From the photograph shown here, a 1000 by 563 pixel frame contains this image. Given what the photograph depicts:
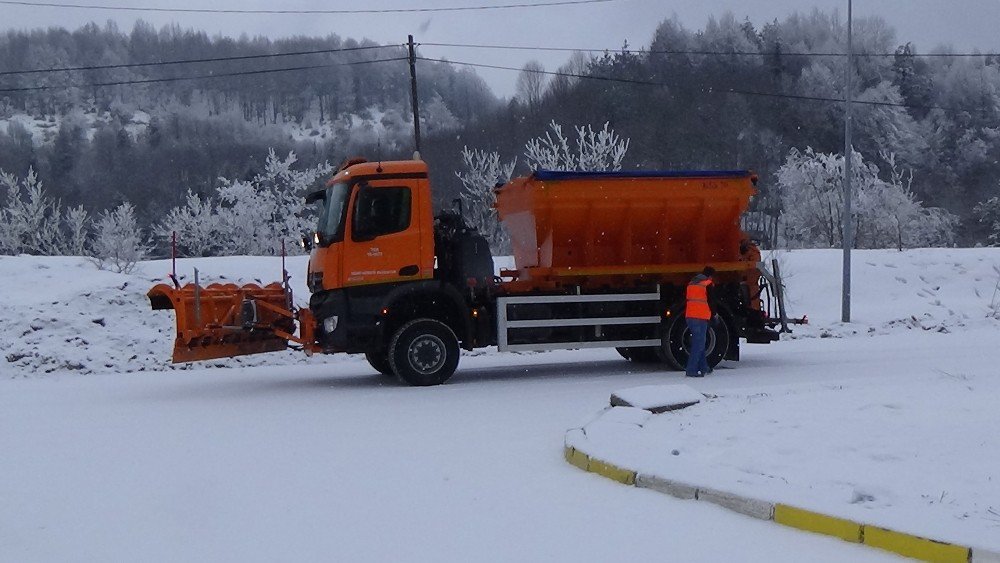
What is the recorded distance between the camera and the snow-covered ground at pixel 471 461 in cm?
592

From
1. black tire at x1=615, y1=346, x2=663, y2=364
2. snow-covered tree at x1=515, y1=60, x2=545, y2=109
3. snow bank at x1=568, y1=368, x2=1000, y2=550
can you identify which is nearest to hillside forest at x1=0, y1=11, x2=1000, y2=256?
snow-covered tree at x1=515, y1=60, x2=545, y2=109

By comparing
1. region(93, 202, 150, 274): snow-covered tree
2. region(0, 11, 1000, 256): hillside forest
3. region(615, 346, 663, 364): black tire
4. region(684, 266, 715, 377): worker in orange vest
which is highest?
region(0, 11, 1000, 256): hillside forest

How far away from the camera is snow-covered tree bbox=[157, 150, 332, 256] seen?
179ft

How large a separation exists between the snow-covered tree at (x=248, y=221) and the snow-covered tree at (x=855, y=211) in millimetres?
25591

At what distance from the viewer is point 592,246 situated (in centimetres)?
1470

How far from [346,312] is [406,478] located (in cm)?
578

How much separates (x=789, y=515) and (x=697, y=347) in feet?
25.7

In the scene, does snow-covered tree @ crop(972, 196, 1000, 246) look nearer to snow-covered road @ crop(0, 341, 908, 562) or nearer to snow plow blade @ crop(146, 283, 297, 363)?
snow-covered road @ crop(0, 341, 908, 562)

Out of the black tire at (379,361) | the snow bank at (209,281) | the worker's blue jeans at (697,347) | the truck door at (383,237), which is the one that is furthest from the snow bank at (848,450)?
the snow bank at (209,281)

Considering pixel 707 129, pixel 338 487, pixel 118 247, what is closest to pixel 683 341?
pixel 338 487

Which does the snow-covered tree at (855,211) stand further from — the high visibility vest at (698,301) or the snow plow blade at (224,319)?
the snow plow blade at (224,319)

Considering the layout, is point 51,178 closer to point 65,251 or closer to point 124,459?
point 65,251

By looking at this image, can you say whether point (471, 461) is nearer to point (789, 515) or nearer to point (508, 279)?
point (789, 515)

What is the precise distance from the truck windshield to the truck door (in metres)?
0.15
